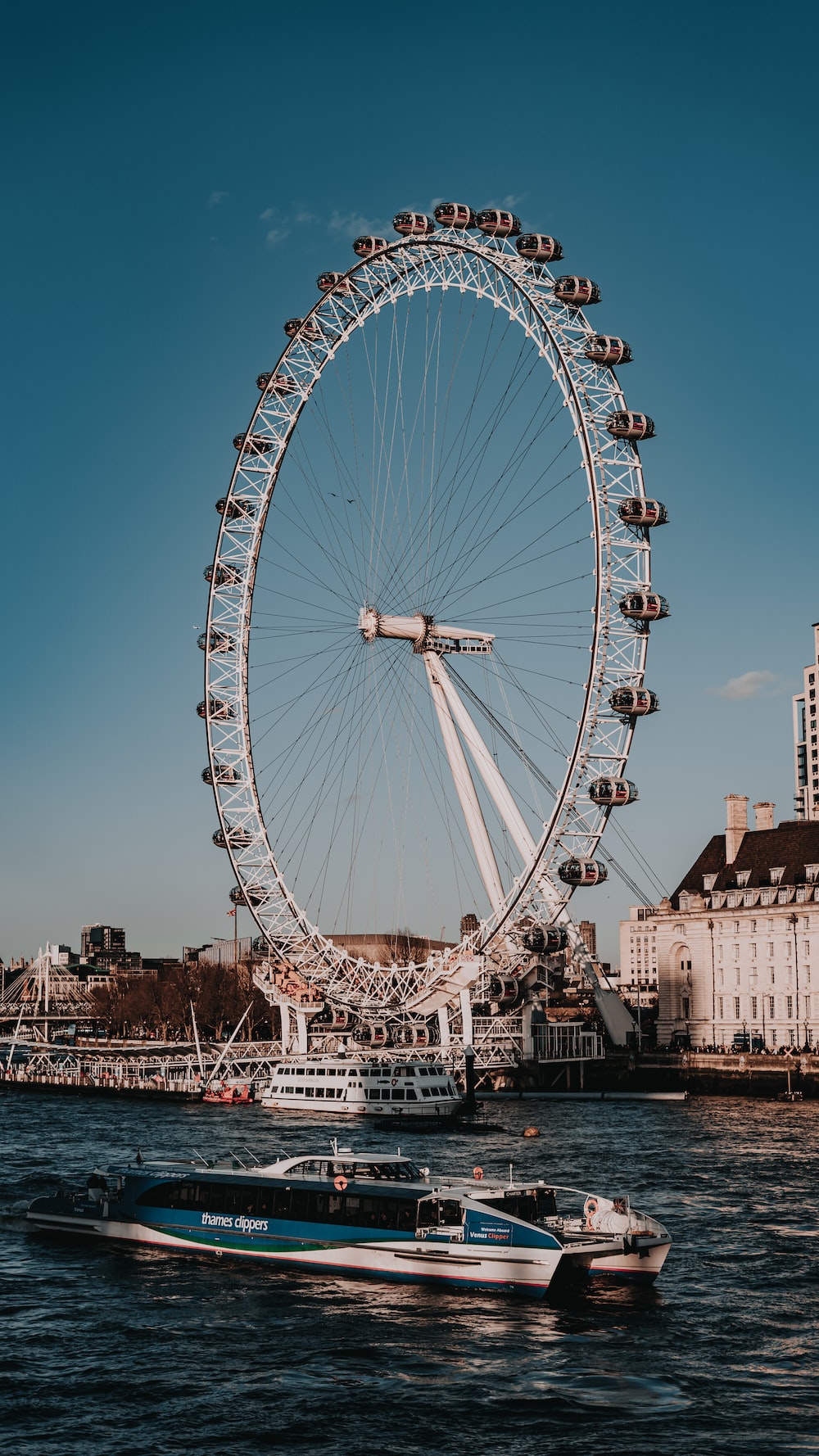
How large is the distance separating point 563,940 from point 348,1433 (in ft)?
221

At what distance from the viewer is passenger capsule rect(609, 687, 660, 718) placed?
88.6m

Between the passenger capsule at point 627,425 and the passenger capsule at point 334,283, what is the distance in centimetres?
2203

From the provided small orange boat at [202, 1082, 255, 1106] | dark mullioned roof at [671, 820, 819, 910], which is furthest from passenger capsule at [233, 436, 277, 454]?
dark mullioned roof at [671, 820, 819, 910]

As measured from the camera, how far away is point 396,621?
Answer: 97062 mm

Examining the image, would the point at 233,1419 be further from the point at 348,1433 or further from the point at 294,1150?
the point at 294,1150

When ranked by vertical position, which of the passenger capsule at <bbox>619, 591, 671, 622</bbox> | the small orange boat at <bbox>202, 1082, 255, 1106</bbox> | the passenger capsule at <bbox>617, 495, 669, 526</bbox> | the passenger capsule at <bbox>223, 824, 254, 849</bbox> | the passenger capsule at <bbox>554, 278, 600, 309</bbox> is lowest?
the small orange boat at <bbox>202, 1082, 255, 1106</bbox>

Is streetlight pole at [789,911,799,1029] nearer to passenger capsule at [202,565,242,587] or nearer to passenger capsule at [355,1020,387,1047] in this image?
passenger capsule at [355,1020,387,1047]

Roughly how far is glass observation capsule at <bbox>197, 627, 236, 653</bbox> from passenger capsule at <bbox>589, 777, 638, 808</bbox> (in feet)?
100

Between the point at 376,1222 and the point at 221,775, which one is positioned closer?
the point at 376,1222

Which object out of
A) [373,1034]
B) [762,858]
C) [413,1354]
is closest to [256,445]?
[373,1034]

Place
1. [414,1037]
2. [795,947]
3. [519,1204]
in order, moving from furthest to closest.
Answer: [414,1037] < [795,947] < [519,1204]

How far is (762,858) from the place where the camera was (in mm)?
121062

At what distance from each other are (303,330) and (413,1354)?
7920 cm

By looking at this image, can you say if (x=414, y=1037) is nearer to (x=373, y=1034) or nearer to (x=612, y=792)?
(x=373, y=1034)
